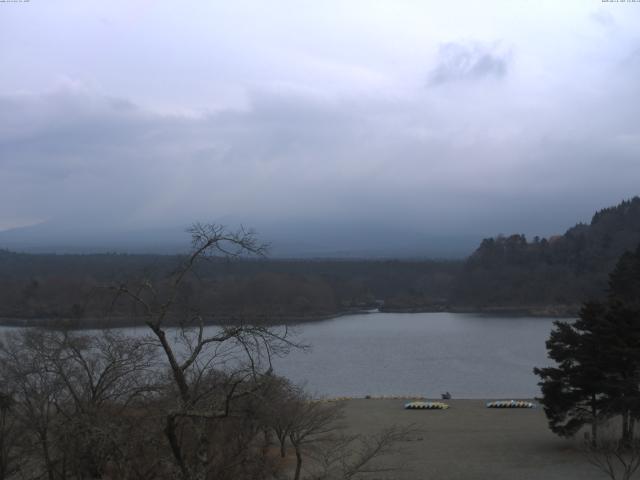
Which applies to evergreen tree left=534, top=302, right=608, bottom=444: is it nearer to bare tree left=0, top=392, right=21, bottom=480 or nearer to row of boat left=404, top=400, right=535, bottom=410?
row of boat left=404, top=400, right=535, bottom=410

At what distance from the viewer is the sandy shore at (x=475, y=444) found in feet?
44.6

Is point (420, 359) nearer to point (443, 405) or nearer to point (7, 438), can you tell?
point (443, 405)

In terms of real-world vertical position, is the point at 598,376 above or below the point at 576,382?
above

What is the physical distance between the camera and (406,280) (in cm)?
8556

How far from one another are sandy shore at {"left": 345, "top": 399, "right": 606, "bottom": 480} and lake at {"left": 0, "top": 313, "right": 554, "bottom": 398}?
366 cm

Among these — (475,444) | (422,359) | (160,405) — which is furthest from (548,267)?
(160,405)

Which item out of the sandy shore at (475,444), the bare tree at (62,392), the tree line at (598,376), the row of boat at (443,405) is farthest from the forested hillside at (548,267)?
the bare tree at (62,392)

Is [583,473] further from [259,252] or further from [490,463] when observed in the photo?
[259,252]

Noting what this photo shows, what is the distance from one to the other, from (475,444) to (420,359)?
62.2 feet

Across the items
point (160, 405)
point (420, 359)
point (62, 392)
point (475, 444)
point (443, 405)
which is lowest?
point (420, 359)

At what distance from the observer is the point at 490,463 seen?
47.2 ft

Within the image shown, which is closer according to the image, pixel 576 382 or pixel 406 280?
pixel 576 382

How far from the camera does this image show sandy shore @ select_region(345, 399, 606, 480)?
44.6 feet

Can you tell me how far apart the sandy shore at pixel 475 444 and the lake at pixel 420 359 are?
3659mm
